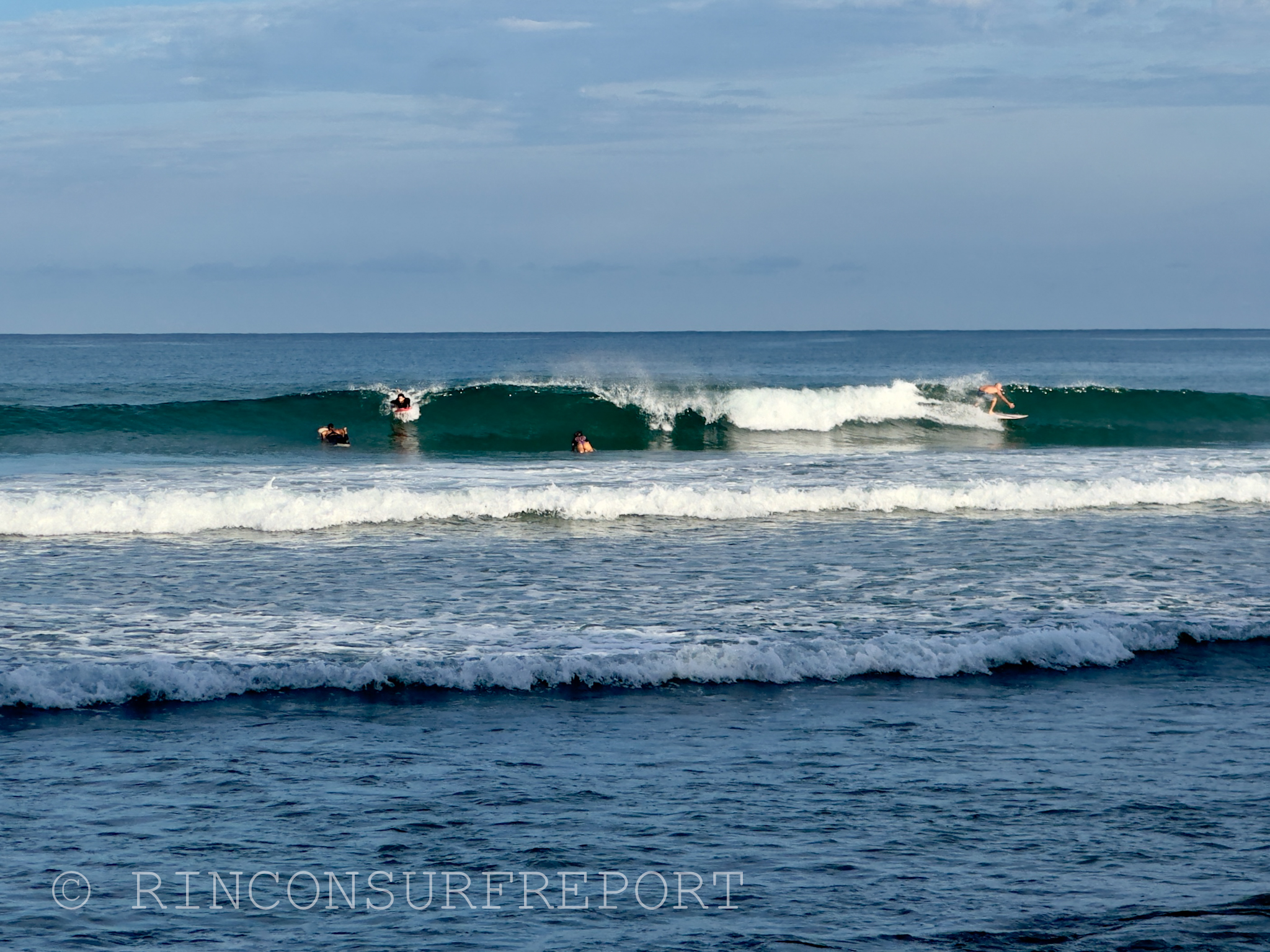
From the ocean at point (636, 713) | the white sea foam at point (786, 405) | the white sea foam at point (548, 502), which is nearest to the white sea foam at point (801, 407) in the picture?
the white sea foam at point (786, 405)

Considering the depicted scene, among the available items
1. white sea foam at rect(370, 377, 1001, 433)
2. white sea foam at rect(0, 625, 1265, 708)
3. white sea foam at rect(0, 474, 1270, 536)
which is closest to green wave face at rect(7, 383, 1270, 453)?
white sea foam at rect(370, 377, 1001, 433)

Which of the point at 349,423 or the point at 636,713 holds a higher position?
the point at 349,423

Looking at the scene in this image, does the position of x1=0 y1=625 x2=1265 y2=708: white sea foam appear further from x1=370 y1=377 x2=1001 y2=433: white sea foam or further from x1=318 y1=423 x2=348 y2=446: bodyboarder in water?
x1=370 y1=377 x2=1001 y2=433: white sea foam

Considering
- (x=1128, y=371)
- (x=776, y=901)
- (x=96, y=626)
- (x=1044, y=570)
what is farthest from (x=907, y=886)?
(x=1128, y=371)

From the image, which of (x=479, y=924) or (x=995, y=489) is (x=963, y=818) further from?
(x=995, y=489)

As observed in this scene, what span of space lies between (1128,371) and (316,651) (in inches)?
3045

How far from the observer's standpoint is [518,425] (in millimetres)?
33688

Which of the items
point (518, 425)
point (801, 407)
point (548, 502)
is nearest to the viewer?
point (548, 502)

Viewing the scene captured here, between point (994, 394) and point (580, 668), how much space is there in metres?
29.0

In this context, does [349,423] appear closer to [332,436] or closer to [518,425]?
[332,436]

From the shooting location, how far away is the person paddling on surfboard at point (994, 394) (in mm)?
35250

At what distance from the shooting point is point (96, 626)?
33.6ft

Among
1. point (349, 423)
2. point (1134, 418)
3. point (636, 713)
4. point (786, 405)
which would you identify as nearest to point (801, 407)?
point (786, 405)

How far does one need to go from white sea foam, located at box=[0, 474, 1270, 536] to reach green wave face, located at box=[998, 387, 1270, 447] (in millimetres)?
13960
